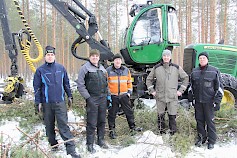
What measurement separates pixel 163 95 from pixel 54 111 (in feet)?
6.98

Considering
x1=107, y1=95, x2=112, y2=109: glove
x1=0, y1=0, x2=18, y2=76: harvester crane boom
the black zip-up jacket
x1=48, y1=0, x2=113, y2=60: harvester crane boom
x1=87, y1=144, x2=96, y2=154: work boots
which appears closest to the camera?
x1=87, y1=144, x2=96, y2=154: work boots

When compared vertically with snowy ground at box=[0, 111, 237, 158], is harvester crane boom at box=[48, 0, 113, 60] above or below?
above

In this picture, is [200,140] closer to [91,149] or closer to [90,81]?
[91,149]

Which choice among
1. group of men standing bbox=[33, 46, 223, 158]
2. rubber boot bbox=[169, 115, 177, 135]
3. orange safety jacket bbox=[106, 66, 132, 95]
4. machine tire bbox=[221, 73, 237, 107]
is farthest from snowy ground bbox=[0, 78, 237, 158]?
machine tire bbox=[221, 73, 237, 107]

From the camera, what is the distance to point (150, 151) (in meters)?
4.49

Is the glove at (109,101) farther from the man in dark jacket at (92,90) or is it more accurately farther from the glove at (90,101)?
the glove at (90,101)

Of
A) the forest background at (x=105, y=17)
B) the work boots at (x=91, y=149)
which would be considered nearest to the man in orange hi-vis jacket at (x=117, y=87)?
the work boots at (x=91, y=149)

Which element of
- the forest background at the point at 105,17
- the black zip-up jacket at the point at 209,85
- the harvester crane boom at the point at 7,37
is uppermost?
the forest background at the point at 105,17

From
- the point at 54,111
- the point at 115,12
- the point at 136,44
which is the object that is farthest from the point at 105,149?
the point at 115,12

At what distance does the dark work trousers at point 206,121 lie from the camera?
15.8 feet

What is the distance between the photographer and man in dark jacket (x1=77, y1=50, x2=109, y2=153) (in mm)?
4629

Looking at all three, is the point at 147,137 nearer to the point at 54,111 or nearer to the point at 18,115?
the point at 54,111

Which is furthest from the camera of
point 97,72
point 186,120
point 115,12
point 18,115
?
point 115,12

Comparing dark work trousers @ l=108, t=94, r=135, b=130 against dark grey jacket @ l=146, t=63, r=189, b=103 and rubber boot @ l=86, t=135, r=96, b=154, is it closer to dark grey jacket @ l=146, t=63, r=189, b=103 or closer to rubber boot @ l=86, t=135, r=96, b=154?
dark grey jacket @ l=146, t=63, r=189, b=103
